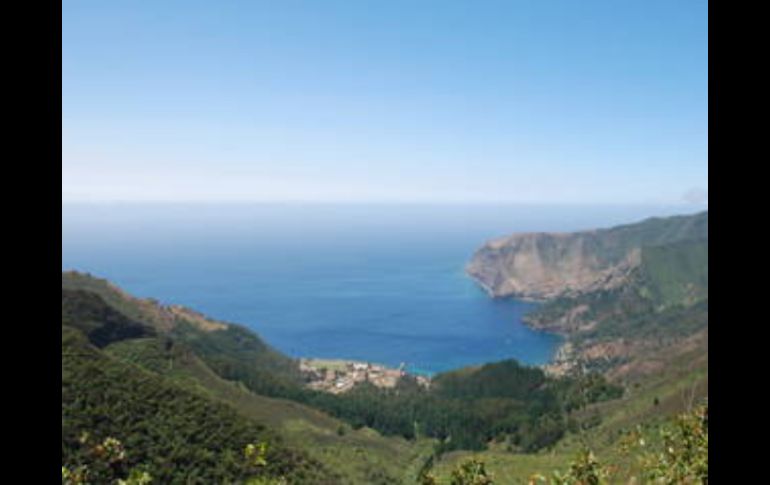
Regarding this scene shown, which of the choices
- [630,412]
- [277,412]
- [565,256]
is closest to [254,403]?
[277,412]

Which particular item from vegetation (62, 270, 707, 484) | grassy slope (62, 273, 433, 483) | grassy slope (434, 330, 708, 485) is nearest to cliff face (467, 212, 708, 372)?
grassy slope (434, 330, 708, 485)

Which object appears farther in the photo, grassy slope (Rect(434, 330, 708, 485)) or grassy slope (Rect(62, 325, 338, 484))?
grassy slope (Rect(434, 330, 708, 485))

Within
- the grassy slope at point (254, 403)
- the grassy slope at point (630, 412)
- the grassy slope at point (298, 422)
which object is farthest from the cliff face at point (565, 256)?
the grassy slope at point (298, 422)

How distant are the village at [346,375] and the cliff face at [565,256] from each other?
84.3 metres

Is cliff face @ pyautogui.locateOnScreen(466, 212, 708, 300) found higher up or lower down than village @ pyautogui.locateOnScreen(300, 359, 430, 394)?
Result: higher up

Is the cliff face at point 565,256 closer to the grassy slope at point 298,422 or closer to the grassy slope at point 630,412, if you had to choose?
the grassy slope at point 630,412

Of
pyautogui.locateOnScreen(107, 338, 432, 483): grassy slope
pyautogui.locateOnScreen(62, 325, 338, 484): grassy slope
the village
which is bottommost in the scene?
the village

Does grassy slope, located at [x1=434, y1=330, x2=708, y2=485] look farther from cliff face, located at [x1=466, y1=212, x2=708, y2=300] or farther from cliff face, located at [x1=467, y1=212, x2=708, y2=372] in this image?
cliff face, located at [x1=466, y1=212, x2=708, y2=300]

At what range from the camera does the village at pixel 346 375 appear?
3430 inches

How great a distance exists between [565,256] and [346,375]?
11630 centimetres

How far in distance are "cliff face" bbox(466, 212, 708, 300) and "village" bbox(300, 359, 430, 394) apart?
84.3 meters

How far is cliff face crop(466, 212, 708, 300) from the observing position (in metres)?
173
